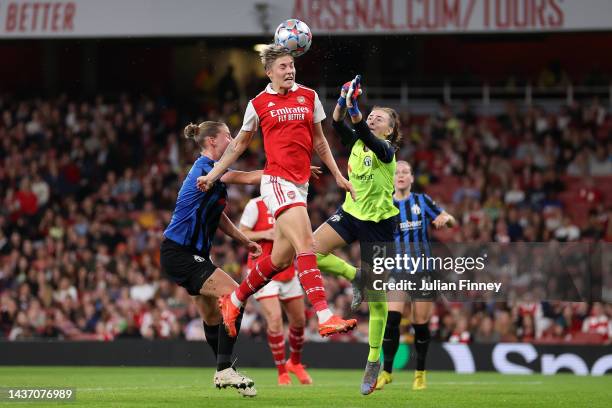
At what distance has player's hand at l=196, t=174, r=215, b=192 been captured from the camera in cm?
940

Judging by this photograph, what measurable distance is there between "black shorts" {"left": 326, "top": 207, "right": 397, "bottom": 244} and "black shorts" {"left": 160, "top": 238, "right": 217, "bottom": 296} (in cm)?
136

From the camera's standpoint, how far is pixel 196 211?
991cm

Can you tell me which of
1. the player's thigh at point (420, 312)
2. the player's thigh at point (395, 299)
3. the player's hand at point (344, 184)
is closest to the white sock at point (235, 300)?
the player's hand at point (344, 184)

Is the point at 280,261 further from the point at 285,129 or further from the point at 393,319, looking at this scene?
the point at 393,319

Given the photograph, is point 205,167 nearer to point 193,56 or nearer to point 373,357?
point 373,357

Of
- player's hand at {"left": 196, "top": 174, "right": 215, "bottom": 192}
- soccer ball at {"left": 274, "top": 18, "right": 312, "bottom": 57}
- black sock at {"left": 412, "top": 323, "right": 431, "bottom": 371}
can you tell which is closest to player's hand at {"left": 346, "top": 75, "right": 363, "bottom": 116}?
soccer ball at {"left": 274, "top": 18, "right": 312, "bottom": 57}

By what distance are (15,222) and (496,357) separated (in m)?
10.1

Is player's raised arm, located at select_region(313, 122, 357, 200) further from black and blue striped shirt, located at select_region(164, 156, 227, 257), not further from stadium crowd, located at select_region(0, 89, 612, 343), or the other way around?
stadium crowd, located at select_region(0, 89, 612, 343)

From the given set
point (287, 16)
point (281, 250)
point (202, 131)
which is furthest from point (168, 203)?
point (281, 250)

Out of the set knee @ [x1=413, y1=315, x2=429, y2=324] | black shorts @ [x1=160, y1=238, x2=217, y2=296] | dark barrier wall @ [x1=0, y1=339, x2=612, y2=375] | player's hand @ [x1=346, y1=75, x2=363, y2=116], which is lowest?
dark barrier wall @ [x1=0, y1=339, x2=612, y2=375]

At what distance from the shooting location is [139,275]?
20641mm

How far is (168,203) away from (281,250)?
1405 centimetres

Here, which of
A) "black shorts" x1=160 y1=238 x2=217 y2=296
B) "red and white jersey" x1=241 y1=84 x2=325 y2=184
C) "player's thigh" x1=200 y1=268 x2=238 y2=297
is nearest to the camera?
"red and white jersey" x1=241 y1=84 x2=325 y2=184

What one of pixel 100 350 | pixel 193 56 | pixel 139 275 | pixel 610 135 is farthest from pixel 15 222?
pixel 610 135
